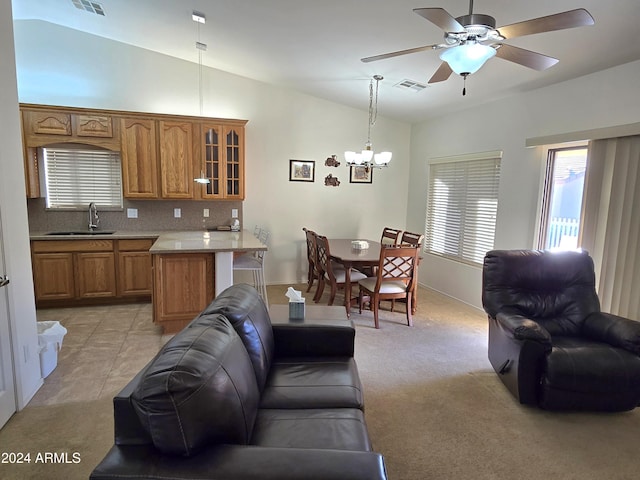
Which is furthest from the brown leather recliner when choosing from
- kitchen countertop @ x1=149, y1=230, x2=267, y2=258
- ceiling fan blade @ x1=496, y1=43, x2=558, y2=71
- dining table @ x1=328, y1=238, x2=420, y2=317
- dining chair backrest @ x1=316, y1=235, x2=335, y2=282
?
kitchen countertop @ x1=149, y1=230, x2=267, y2=258

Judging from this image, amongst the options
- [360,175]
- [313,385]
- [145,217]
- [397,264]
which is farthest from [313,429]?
[360,175]

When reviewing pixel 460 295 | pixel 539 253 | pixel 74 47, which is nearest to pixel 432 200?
pixel 460 295

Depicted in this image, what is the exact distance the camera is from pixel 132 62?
4.75m

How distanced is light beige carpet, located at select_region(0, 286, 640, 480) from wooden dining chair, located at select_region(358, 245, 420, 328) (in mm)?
594

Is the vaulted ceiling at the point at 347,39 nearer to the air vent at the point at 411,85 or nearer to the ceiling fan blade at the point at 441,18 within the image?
the air vent at the point at 411,85

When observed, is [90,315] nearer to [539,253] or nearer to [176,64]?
[176,64]

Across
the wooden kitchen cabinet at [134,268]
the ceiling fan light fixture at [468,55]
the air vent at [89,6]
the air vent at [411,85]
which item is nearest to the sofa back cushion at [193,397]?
the ceiling fan light fixture at [468,55]

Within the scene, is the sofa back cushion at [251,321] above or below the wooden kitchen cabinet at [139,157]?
below

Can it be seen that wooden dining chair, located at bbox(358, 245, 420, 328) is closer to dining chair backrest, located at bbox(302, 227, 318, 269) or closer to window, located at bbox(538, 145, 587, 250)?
dining chair backrest, located at bbox(302, 227, 318, 269)

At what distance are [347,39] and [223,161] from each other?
7.77ft

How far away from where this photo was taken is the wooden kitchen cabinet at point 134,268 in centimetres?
446

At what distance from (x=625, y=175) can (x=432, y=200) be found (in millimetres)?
2777

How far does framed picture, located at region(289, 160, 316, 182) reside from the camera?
18.4ft

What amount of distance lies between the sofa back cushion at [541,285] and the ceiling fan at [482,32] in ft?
4.98
